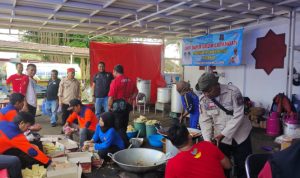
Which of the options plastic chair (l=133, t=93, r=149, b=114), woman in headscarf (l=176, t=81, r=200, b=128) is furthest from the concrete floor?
woman in headscarf (l=176, t=81, r=200, b=128)

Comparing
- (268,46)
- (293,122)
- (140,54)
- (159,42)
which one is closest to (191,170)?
(293,122)

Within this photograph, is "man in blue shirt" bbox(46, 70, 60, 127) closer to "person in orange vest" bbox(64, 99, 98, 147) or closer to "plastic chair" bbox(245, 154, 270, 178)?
"person in orange vest" bbox(64, 99, 98, 147)

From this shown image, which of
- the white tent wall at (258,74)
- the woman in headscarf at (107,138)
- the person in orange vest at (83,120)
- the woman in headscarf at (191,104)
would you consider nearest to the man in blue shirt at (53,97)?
the person in orange vest at (83,120)

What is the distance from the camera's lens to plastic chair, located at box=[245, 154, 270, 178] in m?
2.12

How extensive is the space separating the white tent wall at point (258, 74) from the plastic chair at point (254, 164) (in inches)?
194

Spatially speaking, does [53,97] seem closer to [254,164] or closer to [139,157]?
[139,157]

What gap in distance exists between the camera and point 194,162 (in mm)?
1994

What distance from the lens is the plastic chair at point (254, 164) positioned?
212 centimetres

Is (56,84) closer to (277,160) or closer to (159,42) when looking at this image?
(159,42)

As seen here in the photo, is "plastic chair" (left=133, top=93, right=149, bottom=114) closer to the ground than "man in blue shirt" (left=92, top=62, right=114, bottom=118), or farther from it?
closer to the ground

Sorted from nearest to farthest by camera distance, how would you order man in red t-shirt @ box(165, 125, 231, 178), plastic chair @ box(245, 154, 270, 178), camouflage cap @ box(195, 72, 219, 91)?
man in red t-shirt @ box(165, 125, 231, 178)
plastic chair @ box(245, 154, 270, 178)
camouflage cap @ box(195, 72, 219, 91)

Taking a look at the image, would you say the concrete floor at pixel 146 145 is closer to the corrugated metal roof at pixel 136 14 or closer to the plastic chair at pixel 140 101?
the plastic chair at pixel 140 101

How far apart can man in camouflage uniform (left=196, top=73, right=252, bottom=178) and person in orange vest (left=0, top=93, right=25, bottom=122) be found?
249cm

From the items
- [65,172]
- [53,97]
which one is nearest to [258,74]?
[53,97]
